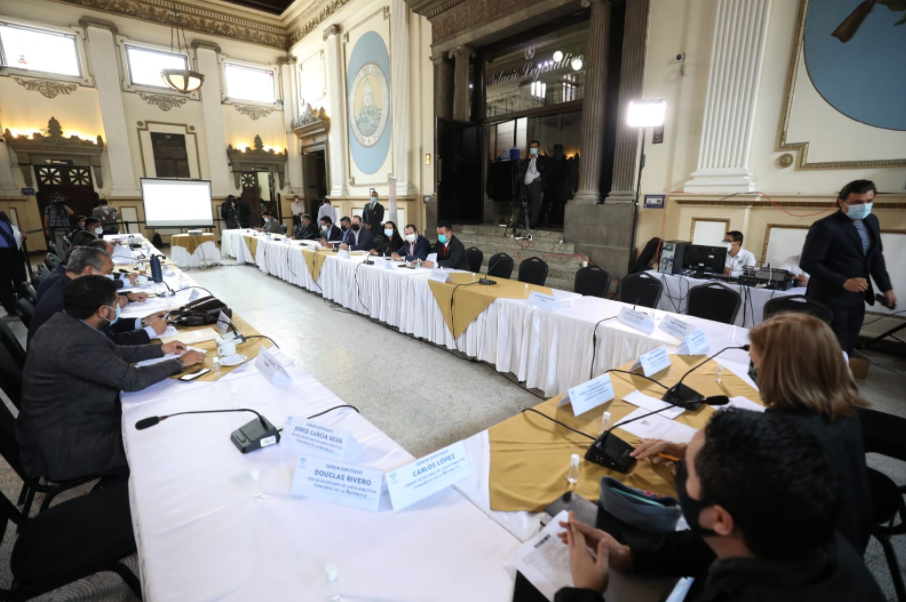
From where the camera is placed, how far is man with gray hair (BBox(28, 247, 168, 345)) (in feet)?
6.87

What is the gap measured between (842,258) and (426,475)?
9.97ft

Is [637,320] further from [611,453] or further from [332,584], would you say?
[332,584]

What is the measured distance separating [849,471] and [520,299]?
2185 millimetres

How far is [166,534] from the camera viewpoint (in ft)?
2.95

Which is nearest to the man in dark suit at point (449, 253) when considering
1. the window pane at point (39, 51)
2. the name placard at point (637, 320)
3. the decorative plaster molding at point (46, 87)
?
the name placard at point (637, 320)

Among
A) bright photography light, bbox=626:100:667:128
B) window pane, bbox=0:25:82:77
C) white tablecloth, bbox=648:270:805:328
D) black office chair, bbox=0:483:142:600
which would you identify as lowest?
black office chair, bbox=0:483:142:600

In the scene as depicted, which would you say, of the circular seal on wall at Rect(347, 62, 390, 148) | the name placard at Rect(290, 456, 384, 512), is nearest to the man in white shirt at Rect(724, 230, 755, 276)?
the name placard at Rect(290, 456, 384, 512)

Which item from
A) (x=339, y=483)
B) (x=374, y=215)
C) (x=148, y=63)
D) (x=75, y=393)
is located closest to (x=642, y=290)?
(x=339, y=483)

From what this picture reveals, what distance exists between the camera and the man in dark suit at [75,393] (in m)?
Result: 1.43

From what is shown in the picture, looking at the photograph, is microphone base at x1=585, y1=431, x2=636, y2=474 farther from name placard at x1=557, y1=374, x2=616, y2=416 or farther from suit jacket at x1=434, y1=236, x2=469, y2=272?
suit jacket at x1=434, y1=236, x2=469, y2=272

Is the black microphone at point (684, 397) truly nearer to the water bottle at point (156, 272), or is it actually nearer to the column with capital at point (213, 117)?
the water bottle at point (156, 272)

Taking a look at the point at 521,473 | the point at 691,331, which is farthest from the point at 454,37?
the point at 521,473

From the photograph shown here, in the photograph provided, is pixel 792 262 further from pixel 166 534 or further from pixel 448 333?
pixel 166 534

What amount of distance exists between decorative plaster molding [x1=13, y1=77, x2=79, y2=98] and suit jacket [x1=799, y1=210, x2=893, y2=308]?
45.2 feet
